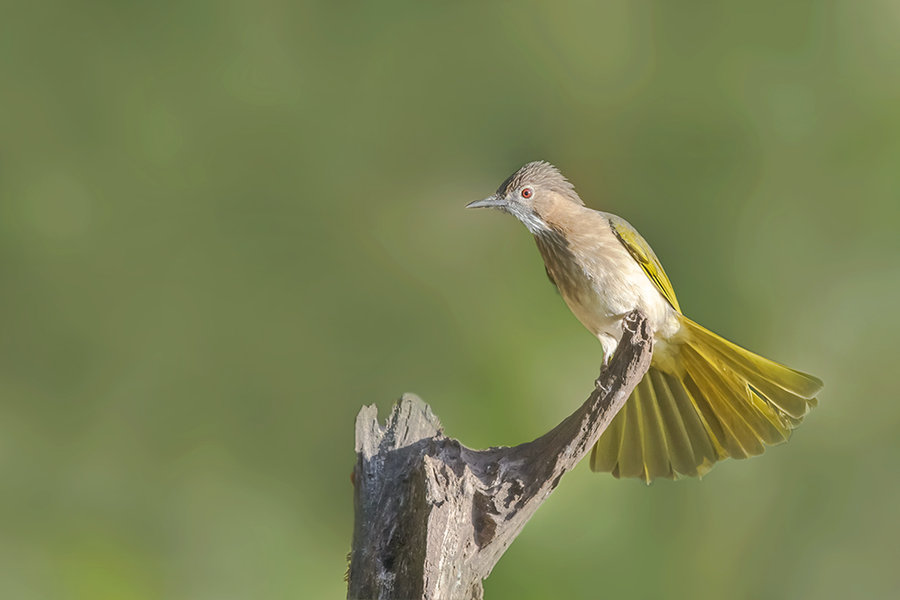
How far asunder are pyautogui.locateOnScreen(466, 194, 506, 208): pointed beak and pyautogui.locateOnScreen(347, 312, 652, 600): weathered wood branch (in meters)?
0.48

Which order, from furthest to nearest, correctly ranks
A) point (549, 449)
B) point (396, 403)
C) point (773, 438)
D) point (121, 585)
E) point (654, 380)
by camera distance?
point (121, 585)
point (654, 380)
point (773, 438)
point (396, 403)
point (549, 449)

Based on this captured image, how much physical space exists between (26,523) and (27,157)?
1.26m

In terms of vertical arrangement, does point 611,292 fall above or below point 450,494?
above

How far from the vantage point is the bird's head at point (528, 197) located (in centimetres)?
201

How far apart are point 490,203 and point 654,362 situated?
57 cm

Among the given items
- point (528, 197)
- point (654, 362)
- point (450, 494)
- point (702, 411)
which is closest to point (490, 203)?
point (528, 197)

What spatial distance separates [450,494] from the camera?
55.5 inches

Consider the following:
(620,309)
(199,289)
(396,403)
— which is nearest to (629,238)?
(620,309)

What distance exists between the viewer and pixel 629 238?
207 cm

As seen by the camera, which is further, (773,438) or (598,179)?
(598,179)

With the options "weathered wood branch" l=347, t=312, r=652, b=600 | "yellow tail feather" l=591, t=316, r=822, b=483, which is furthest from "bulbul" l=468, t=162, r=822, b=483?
"weathered wood branch" l=347, t=312, r=652, b=600

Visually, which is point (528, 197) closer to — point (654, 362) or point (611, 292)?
point (611, 292)

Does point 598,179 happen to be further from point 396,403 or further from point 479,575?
point 479,575

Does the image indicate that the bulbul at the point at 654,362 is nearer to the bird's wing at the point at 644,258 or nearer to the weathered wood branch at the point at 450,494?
the bird's wing at the point at 644,258
